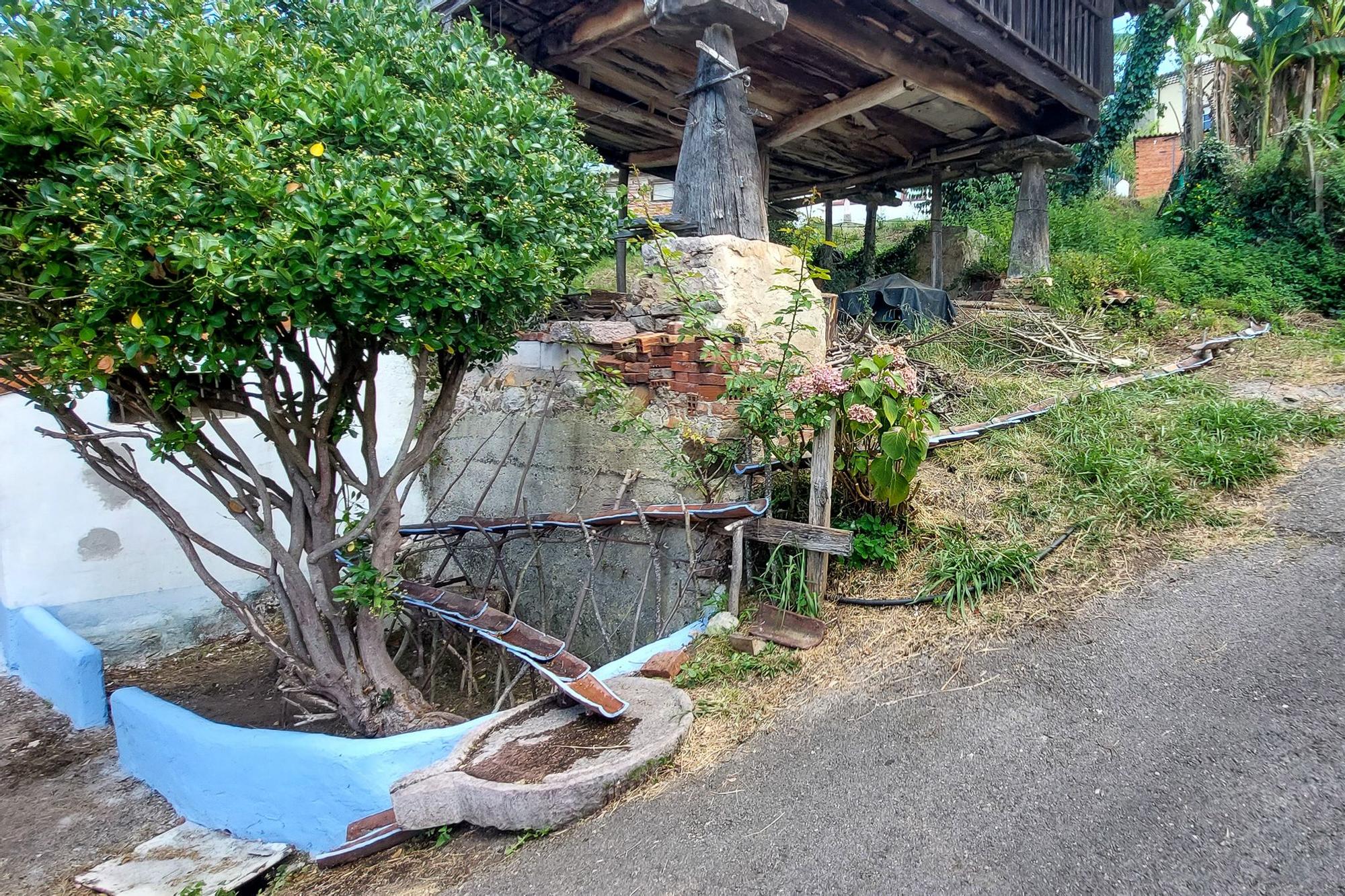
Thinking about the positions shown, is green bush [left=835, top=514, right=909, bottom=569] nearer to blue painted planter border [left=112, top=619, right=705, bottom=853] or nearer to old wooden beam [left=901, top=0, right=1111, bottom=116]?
blue painted planter border [left=112, top=619, right=705, bottom=853]

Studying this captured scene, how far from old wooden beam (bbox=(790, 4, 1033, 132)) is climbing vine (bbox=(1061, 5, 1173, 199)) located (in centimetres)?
639

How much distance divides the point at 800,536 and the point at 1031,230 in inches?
256

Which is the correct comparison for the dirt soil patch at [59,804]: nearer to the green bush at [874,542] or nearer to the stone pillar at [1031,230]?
the green bush at [874,542]

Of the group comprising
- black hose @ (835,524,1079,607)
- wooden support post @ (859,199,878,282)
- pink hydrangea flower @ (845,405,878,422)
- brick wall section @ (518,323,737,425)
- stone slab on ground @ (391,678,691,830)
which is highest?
wooden support post @ (859,199,878,282)

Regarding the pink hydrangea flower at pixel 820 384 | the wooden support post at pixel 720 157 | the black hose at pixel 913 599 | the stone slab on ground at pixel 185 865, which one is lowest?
the stone slab on ground at pixel 185 865

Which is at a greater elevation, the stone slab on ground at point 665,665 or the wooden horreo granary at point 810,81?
the wooden horreo granary at point 810,81

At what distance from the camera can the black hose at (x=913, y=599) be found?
3.40m

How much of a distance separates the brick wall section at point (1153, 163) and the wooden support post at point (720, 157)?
1589 cm

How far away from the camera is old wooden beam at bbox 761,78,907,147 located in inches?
241

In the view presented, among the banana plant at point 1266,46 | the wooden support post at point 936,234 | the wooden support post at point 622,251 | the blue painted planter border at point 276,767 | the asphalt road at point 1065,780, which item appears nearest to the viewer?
the asphalt road at point 1065,780

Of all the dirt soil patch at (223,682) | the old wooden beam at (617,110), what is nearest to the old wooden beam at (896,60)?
the old wooden beam at (617,110)

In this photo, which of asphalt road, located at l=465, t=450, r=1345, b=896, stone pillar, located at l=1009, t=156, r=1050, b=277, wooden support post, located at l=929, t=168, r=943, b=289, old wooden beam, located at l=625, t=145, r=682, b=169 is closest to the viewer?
asphalt road, located at l=465, t=450, r=1345, b=896

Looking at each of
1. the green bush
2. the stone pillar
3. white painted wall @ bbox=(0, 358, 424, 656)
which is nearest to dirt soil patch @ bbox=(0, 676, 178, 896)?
white painted wall @ bbox=(0, 358, 424, 656)

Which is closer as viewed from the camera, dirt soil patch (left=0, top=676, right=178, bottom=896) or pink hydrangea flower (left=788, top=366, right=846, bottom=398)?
pink hydrangea flower (left=788, top=366, right=846, bottom=398)
